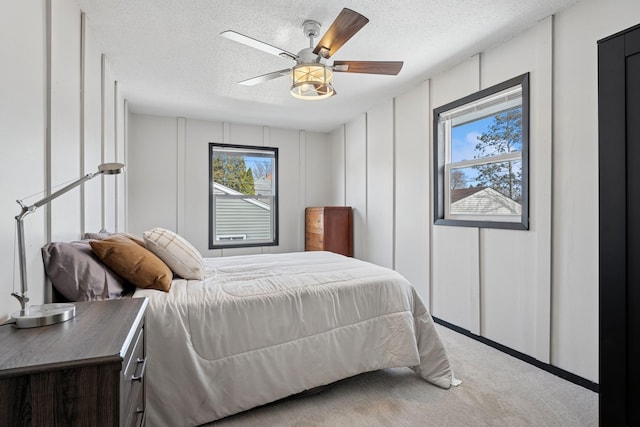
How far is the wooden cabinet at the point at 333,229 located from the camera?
4.54 m

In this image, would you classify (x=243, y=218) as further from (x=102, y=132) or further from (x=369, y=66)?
(x=369, y=66)

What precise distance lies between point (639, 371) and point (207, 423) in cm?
214

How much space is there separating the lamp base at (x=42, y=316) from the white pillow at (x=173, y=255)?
877 millimetres

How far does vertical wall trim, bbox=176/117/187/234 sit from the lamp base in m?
3.59

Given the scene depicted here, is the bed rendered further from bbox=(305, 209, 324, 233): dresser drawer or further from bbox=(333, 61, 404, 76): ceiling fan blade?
bbox=(305, 209, 324, 233): dresser drawer

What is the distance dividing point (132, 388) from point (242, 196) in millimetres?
4151

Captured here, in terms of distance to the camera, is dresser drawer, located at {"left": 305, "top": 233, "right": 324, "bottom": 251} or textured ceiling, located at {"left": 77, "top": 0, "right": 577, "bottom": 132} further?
dresser drawer, located at {"left": 305, "top": 233, "right": 324, "bottom": 251}

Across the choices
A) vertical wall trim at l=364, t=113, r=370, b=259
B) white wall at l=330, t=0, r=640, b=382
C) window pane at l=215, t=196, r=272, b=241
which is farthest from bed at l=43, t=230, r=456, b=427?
→ window pane at l=215, t=196, r=272, b=241

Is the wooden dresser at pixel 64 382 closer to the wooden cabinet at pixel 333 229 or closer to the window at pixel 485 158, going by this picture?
the window at pixel 485 158

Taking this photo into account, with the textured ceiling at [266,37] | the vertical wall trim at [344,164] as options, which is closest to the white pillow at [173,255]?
the textured ceiling at [266,37]

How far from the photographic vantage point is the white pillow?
200cm

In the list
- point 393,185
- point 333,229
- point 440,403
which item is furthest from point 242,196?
point 440,403

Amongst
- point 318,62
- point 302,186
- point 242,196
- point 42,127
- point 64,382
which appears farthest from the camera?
point 302,186

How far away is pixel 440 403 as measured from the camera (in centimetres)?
187
